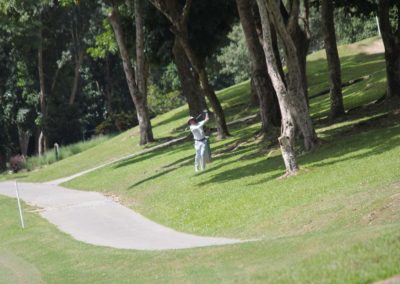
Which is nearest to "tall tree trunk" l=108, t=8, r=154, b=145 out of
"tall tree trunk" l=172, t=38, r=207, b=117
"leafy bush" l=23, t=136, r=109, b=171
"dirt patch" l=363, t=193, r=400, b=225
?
"tall tree trunk" l=172, t=38, r=207, b=117

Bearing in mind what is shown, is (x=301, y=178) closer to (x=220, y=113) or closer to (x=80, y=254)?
(x=80, y=254)

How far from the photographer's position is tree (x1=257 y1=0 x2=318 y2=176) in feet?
62.5

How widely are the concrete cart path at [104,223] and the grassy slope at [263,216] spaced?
441 mm

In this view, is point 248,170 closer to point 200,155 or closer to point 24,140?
point 200,155

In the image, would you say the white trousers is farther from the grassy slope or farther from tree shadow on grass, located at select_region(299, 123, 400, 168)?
tree shadow on grass, located at select_region(299, 123, 400, 168)

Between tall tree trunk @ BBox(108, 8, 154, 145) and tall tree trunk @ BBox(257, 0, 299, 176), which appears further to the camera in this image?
tall tree trunk @ BBox(108, 8, 154, 145)

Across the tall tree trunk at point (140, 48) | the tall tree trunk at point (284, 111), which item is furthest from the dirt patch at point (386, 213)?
the tall tree trunk at point (140, 48)

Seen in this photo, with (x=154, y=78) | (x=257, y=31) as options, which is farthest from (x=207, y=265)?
(x=154, y=78)

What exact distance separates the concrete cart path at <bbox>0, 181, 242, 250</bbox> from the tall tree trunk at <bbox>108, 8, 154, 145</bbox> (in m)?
8.60

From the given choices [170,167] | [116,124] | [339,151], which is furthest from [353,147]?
[116,124]

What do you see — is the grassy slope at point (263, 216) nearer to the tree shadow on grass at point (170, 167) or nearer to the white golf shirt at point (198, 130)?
the tree shadow on grass at point (170, 167)

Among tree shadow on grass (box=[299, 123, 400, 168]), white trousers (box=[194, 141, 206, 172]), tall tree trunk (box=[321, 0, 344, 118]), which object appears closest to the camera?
tree shadow on grass (box=[299, 123, 400, 168])

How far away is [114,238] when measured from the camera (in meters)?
17.2

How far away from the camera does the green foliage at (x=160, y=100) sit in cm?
7194
